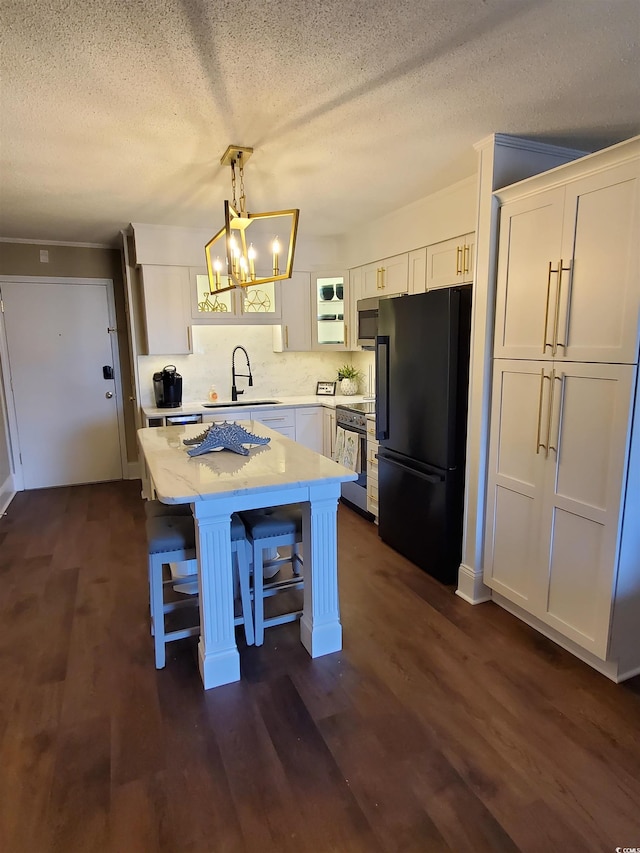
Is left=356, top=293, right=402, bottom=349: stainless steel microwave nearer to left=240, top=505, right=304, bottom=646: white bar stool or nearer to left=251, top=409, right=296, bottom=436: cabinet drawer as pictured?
left=251, top=409, right=296, bottom=436: cabinet drawer

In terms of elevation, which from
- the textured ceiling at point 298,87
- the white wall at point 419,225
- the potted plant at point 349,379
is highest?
the textured ceiling at point 298,87

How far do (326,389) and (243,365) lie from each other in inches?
34.7

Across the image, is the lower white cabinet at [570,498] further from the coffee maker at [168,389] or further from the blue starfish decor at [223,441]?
the coffee maker at [168,389]

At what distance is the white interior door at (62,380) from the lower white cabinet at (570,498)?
4.02 meters

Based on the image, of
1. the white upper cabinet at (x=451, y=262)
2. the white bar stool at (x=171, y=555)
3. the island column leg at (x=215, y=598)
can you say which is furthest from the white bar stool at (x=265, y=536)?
the white upper cabinet at (x=451, y=262)

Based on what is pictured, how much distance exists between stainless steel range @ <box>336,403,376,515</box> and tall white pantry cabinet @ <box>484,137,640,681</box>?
1417mm

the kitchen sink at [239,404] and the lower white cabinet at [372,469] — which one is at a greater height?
the kitchen sink at [239,404]

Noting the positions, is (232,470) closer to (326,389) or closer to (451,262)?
(451,262)

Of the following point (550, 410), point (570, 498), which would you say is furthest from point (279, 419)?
point (570, 498)

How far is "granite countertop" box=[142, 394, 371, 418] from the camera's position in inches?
164

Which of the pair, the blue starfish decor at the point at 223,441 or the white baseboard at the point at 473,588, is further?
the white baseboard at the point at 473,588

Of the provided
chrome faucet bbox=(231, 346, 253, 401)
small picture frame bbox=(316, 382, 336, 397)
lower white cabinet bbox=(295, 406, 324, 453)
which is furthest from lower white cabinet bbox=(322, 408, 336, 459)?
chrome faucet bbox=(231, 346, 253, 401)

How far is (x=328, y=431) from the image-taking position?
14.6 feet

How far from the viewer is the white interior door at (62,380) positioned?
4676 mm
